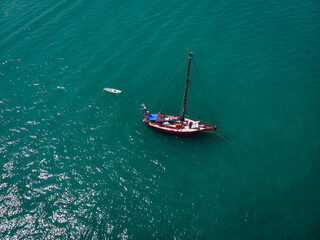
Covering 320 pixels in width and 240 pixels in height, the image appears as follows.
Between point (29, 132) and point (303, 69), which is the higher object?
point (303, 69)

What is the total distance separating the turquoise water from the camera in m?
42.6

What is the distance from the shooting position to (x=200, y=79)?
6506 cm

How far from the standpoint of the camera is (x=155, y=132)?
181 ft

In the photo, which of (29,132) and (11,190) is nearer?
(11,190)

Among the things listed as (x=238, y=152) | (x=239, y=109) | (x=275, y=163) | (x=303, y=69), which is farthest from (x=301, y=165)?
(x=303, y=69)

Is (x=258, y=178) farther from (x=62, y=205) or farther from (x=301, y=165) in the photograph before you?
(x=62, y=205)

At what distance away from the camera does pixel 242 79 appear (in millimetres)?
64250

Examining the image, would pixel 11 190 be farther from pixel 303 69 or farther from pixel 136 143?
pixel 303 69

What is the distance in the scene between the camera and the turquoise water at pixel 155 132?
4259 cm

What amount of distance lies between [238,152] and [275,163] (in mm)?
8098

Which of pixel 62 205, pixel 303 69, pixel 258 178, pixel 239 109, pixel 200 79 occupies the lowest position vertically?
pixel 62 205

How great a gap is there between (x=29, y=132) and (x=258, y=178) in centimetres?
5575

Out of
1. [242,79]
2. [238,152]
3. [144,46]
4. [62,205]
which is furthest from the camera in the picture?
[144,46]

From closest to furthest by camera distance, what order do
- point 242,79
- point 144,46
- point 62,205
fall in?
1. point 62,205
2. point 242,79
3. point 144,46
